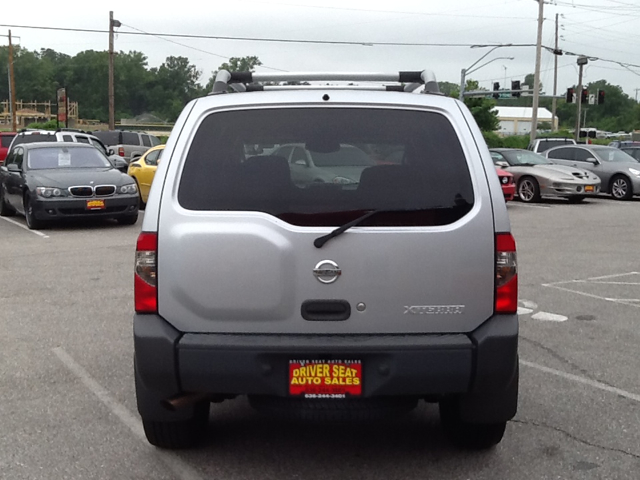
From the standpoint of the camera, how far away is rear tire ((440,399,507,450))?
157 inches

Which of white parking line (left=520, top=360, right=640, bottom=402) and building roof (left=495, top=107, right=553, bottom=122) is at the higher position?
building roof (left=495, top=107, right=553, bottom=122)

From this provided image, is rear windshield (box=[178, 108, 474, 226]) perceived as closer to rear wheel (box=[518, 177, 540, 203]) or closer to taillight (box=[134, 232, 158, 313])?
taillight (box=[134, 232, 158, 313])

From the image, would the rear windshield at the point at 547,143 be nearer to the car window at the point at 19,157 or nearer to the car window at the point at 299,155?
the car window at the point at 19,157

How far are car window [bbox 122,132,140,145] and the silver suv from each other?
3179cm

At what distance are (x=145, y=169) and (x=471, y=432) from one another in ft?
48.2

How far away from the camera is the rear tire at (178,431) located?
13.1ft

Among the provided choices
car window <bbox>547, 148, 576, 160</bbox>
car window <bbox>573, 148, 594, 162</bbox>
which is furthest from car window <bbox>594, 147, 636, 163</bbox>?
car window <bbox>547, 148, 576, 160</bbox>

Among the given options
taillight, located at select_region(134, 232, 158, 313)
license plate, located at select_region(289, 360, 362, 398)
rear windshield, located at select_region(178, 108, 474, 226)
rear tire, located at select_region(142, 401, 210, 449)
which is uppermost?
rear windshield, located at select_region(178, 108, 474, 226)

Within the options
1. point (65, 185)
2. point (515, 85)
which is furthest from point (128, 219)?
point (515, 85)

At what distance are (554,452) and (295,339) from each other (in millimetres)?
1557

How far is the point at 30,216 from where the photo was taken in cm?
1391

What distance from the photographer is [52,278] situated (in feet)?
30.2

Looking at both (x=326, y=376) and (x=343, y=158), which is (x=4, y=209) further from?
(x=326, y=376)

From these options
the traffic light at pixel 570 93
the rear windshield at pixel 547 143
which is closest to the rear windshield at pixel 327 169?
the rear windshield at pixel 547 143
